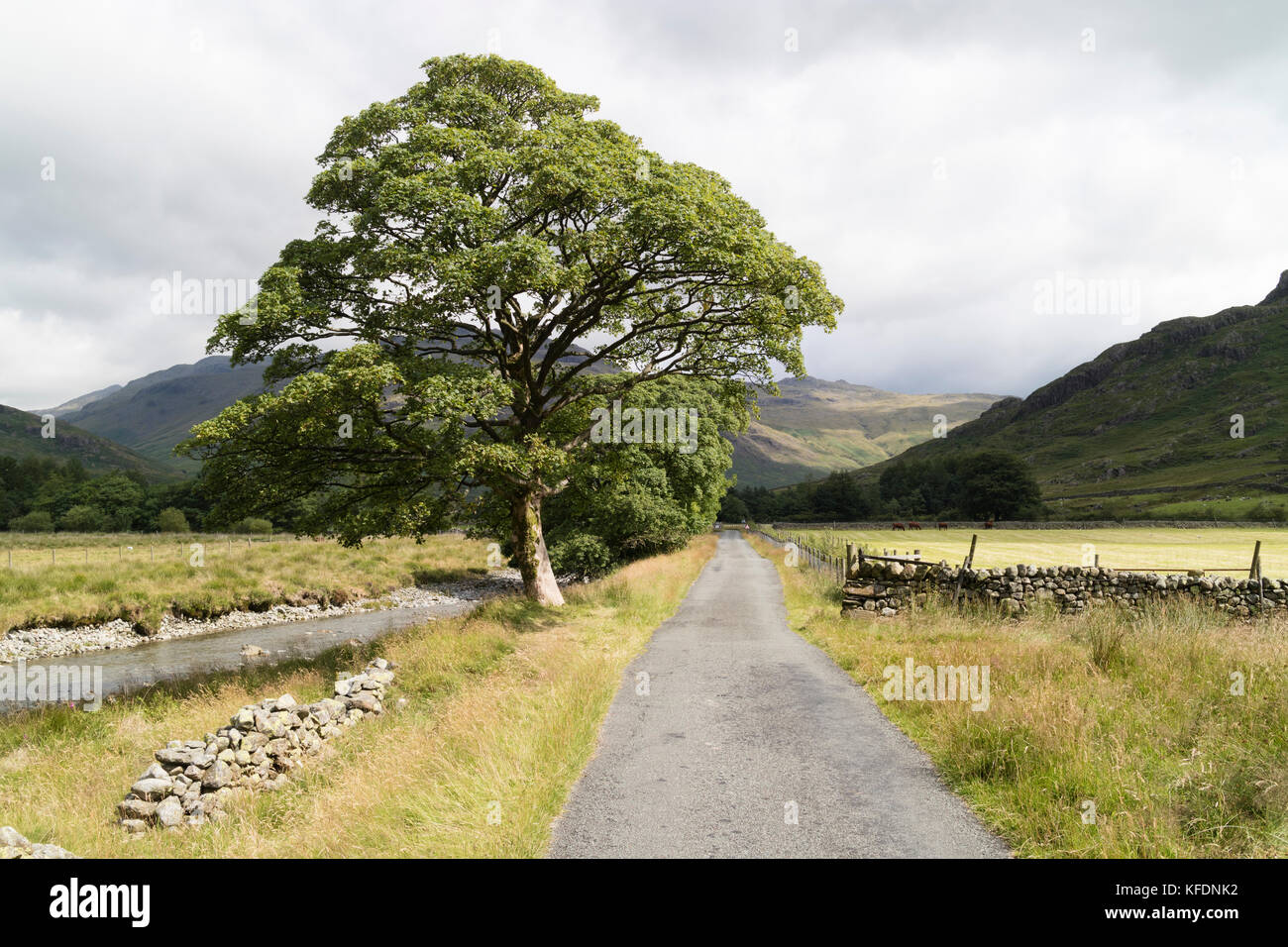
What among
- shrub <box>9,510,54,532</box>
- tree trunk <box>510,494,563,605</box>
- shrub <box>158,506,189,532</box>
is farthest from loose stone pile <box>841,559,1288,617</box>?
shrub <box>9,510,54,532</box>

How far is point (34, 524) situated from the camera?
95625mm

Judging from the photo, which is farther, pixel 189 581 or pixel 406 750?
pixel 189 581

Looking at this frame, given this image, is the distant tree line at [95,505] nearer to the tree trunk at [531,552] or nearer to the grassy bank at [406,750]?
the tree trunk at [531,552]

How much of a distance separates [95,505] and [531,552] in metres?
124

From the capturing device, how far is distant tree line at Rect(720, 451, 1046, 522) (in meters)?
121

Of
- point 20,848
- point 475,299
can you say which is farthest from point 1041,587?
point 20,848

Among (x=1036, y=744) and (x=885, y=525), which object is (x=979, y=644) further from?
(x=885, y=525)

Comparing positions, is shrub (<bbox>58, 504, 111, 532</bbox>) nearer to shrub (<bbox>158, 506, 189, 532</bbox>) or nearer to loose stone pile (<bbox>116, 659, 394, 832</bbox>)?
shrub (<bbox>158, 506, 189, 532</bbox>)

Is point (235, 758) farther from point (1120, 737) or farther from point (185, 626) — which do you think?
point (185, 626)

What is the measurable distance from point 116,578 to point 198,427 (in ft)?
92.6

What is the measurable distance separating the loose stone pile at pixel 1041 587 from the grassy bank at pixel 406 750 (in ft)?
23.5

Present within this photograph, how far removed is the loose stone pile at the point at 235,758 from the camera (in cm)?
930

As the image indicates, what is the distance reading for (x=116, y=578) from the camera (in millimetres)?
35000
